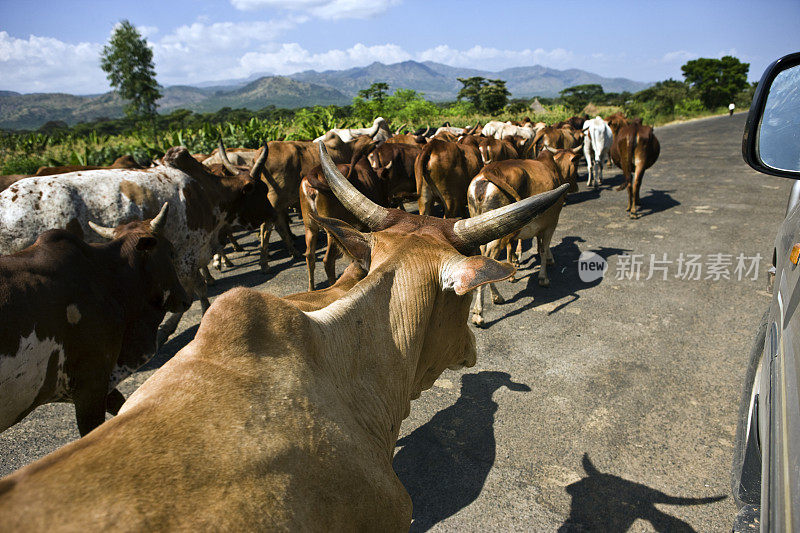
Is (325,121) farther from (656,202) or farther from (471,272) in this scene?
(471,272)

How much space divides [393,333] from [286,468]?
2.72ft

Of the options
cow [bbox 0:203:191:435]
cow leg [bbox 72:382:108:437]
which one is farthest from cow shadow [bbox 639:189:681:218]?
cow leg [bbox 72:382:108:437]

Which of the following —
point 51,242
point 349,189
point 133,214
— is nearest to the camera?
point 349,189

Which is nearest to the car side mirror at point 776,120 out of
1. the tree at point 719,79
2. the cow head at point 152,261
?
the cow head at point 152,261

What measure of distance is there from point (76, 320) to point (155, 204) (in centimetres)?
306

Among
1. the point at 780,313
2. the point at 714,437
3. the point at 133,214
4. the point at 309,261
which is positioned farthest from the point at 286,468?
the point at 309,261

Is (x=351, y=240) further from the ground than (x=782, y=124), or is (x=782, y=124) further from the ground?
(x=782, y=124)

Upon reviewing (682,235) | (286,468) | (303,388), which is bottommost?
(682,235)

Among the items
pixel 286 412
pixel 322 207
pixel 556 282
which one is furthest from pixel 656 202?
pixel 286 412

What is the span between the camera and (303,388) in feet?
5.21

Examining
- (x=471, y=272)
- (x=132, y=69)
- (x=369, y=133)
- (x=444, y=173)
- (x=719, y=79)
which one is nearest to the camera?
(x=471, y=272)

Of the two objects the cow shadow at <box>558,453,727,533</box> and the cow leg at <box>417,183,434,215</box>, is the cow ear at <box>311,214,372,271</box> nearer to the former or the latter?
the cow shadow at <box>558,453,727,533</box>

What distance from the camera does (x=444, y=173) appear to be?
29.1 ft

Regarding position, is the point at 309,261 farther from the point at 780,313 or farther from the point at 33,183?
the point at 780,313
